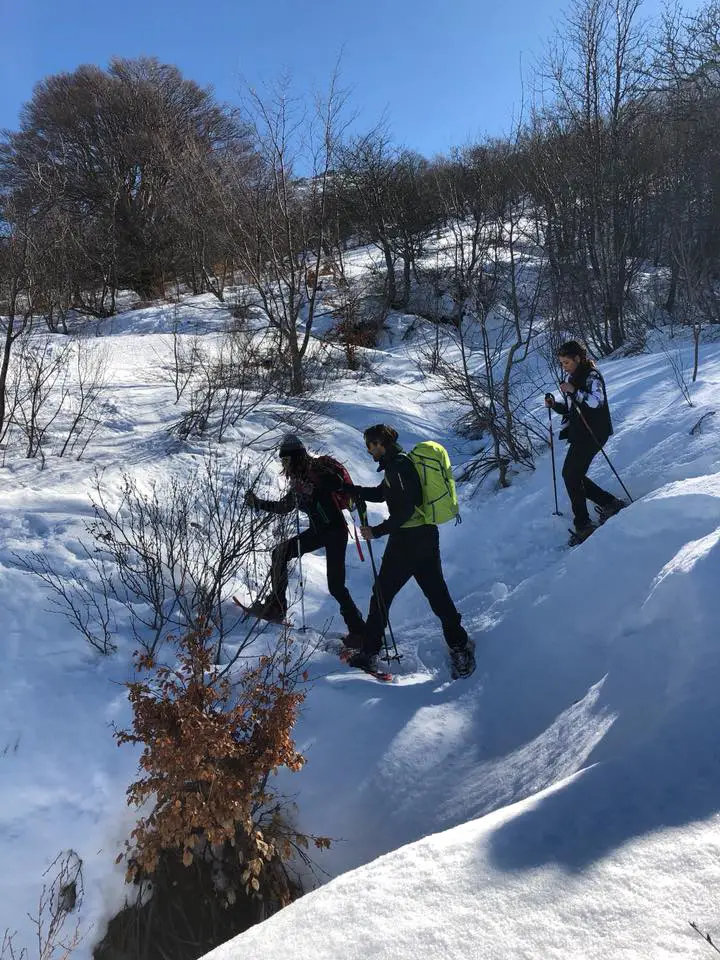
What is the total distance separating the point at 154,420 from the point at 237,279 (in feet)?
43.5

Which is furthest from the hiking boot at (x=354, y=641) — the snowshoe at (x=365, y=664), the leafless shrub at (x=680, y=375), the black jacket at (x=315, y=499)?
the leafless shrub at (x=680, y=375)

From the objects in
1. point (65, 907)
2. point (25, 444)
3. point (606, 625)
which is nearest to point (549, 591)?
point (606, 625)

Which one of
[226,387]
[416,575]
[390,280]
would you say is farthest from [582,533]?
[390,280]

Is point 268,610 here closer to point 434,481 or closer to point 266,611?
point 266,611

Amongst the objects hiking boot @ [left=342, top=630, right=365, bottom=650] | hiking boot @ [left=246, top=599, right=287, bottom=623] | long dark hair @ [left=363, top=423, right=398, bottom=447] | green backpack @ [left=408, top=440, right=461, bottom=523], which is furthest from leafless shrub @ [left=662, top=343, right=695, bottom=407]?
hiking boot @ [left=246, top=599, right=287, bottom=623]

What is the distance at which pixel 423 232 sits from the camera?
22.5m

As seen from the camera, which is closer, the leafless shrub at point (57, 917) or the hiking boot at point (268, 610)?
the leafless shrub at point (57, 917)

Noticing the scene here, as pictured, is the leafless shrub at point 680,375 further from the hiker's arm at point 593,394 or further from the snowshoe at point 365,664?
the snowshoe at point 365,664

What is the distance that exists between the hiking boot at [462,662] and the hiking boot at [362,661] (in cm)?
58

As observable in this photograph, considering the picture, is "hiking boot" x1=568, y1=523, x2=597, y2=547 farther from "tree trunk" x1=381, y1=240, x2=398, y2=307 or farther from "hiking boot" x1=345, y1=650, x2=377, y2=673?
"tree trunk" x1=381, y1=240, x2=398, y2=307

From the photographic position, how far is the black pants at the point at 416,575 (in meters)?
4.46

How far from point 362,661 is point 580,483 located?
100 inches

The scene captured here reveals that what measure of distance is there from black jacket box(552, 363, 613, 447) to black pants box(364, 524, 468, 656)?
6.15 feet

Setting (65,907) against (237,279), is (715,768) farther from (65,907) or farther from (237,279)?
(237,279)
